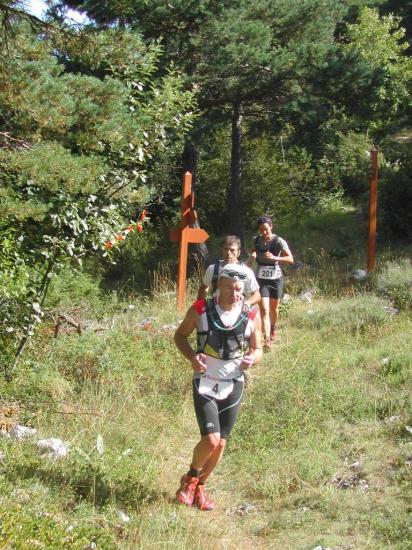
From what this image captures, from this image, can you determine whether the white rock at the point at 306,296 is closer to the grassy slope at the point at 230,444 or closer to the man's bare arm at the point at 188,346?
the grassy slope at the point at 230,444

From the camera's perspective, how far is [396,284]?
36.6 feet

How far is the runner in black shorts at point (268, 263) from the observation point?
29.7ft

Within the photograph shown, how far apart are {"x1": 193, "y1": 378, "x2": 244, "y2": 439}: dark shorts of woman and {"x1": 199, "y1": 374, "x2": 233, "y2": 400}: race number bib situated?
0.03m

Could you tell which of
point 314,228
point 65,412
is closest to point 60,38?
point 65,412

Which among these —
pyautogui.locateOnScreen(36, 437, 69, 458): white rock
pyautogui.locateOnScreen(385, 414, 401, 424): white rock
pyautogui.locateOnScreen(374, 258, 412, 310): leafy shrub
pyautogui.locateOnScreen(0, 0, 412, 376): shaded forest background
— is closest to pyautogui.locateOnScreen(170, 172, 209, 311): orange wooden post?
pyautogui.locateOnScreen(0, 0, 412, 376): shaded forest background

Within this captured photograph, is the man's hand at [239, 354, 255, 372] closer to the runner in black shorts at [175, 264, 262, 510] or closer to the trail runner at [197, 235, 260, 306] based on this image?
the runner in black shorts at [175, 264, 262, 510]

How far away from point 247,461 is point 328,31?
1199 cm

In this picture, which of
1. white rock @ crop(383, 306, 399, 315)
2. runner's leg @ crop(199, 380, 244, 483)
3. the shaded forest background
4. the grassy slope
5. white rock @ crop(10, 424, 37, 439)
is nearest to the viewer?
the grassy slope

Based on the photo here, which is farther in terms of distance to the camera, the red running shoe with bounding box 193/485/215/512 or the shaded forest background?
the shaded forest background

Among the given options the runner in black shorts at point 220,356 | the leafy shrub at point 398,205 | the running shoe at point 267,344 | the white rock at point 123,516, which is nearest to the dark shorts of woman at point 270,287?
the running shoe at point 267,344

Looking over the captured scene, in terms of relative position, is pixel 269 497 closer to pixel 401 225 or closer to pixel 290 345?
pixel 290 345

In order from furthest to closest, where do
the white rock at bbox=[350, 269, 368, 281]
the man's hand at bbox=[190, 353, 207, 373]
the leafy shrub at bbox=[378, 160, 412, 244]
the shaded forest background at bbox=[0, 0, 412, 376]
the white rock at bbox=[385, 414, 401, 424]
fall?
the leafy shrub at bbox=[378, 160, 412, 244] → the white rock at bbox=[350, 269, 368, 281] → the shaded forest background at bbox=[0, 0, 412, 376] → the white rock at bbox=[385, 414, 401, 424] → the man's hand at bbox=[190, 353, 207, 373]

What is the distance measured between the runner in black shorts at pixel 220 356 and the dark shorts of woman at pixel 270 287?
406cm

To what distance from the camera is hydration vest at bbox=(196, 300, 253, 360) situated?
5.07 m
